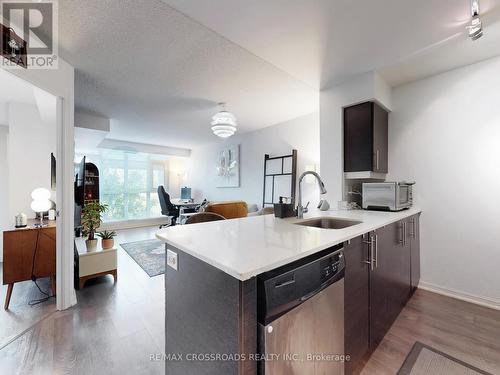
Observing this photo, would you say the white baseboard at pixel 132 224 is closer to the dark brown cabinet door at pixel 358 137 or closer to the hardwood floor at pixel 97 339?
the hardwood floor at pixel 97 339

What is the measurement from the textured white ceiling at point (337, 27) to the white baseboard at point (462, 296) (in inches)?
95.1

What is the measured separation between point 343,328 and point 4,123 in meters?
5.59

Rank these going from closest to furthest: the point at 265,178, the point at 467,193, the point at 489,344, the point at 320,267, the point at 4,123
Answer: the point at 320,267
the point at 489,344
the point at 467,193
the point at 4,123
the point at 265,178

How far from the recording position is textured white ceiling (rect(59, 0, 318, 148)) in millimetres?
1617

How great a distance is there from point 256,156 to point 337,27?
3384 mm

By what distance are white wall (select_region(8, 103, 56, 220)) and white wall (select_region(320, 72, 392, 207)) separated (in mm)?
4023

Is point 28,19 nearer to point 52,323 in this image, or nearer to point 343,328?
point 52,323

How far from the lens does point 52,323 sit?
1.83m

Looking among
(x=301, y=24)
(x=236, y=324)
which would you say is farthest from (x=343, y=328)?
(x=301, y=24)

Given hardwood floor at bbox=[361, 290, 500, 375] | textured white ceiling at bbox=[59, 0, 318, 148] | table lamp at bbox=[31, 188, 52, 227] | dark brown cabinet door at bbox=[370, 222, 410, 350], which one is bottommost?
hardwood floor at bbox=[361, 290, 500, 375]

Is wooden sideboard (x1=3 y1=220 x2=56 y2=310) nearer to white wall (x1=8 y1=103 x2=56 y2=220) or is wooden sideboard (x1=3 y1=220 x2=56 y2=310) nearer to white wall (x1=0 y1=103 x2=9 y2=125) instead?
white wall (x1=8 y1=103 x2=56 y2=220)


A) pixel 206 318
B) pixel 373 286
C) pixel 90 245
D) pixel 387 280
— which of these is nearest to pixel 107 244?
pixel 90 245

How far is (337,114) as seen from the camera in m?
2.60

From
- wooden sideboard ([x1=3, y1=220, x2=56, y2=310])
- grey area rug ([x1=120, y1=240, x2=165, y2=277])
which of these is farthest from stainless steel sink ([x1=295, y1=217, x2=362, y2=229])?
wooden sideboard ([x1=3, y1=220, x2=56, y2=310])
